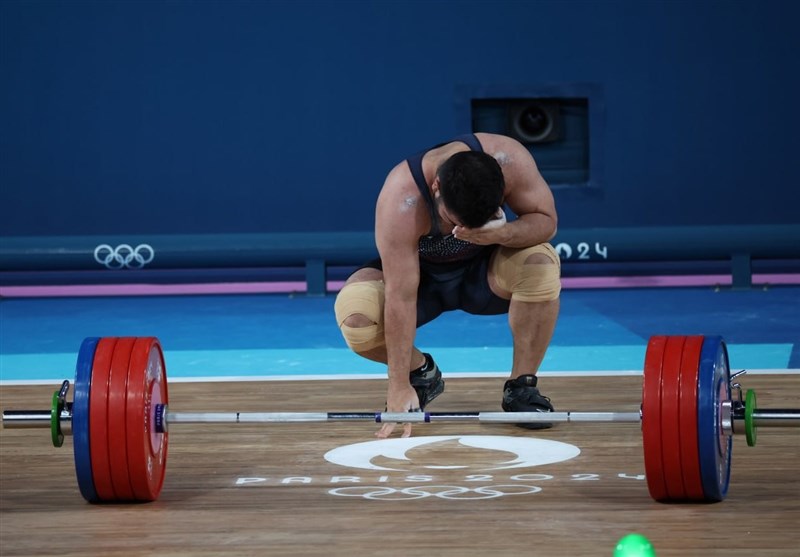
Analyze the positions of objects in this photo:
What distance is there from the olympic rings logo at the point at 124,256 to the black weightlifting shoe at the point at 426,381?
10.6 ft

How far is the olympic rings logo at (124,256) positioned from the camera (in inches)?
Result: 248

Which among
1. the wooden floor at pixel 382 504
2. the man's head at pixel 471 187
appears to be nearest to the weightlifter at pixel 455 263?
the man's head at pixel 471 187

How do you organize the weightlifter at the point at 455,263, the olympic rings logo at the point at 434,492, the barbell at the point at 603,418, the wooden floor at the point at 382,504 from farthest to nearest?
the weightlifter at the point at 455,263 < the olympic rings logo at the point at 434,492 < the barbell at the point at 603,418 < the wooden floor at the point at 382,504

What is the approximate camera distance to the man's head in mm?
2611

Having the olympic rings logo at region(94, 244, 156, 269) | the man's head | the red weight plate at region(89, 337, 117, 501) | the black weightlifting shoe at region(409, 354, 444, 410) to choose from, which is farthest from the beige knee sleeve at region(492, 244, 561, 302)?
Answer: the olympic rings logo at region(94, 244, 156, 269)

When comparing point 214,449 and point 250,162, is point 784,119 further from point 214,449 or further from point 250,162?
point 214,449

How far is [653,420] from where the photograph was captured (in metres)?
2.30

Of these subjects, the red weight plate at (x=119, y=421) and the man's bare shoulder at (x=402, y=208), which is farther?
the man's bare shoulder at (x=402, y=208)

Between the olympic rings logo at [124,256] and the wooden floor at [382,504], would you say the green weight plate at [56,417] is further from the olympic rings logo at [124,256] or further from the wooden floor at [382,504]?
the olympic rings logo at [124,256]

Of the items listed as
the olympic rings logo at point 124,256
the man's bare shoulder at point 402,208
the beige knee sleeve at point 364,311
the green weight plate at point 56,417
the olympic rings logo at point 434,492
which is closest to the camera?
the green weight plate at point 56,417

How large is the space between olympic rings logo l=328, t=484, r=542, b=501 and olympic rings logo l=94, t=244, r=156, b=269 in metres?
3.91

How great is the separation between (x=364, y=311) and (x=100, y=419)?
90 cm

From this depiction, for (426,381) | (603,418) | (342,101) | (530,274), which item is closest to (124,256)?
(342,101)

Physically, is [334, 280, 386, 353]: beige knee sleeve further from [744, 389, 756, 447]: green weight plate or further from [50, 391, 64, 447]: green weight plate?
[744, 389, 756, 447]: green weight plate
